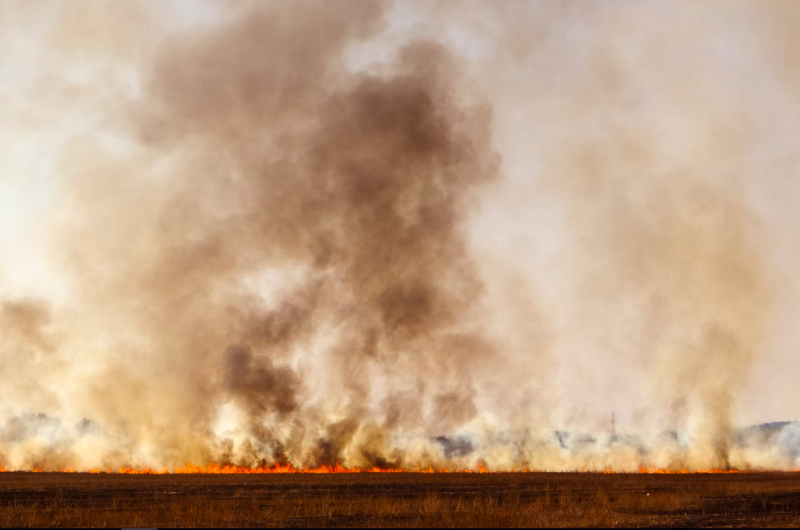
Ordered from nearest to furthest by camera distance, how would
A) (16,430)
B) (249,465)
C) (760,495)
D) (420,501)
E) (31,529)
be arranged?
(31,529) → (420,501) → (760,495) → (249,465) → (16,430)

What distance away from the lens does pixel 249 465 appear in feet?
339

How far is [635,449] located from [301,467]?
5330 cm

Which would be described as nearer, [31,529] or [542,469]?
[31,529]

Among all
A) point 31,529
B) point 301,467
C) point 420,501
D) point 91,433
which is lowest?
point 31,529

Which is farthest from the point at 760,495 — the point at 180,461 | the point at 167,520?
the point at 180,461

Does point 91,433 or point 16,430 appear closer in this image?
point 91,433

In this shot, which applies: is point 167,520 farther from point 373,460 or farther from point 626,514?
point 373,460

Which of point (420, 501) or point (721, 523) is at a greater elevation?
point (420, 501)

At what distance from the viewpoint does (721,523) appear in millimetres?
33312

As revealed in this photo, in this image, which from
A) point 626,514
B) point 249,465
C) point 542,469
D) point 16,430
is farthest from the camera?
point 16,430

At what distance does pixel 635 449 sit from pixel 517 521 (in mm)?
95012

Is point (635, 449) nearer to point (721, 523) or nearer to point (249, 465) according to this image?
point (249, 465)

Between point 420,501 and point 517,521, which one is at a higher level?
point 420,501

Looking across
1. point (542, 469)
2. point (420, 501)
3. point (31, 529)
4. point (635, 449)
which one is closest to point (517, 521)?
point (420, 501)
